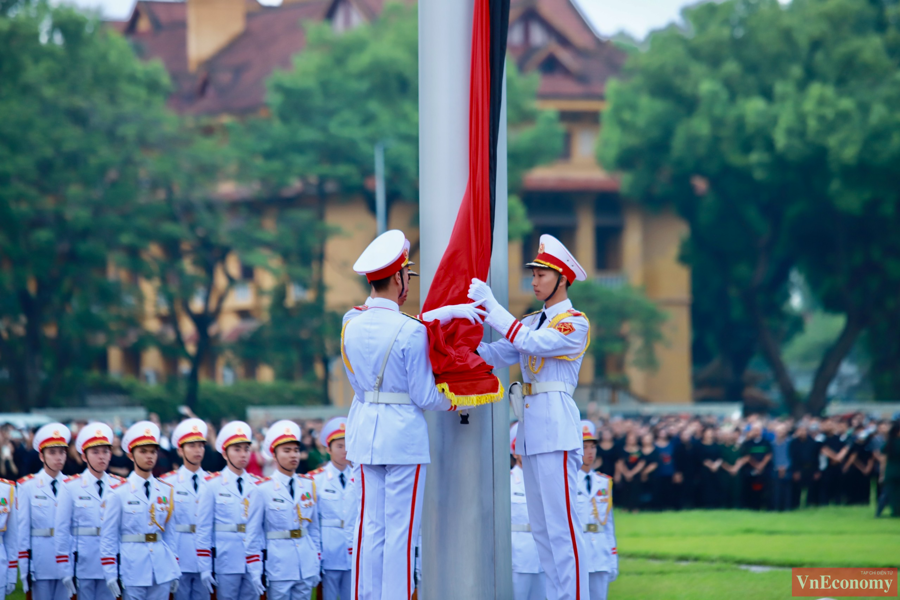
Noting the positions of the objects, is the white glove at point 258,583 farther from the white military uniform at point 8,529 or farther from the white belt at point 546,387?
the white belt at point 546,387

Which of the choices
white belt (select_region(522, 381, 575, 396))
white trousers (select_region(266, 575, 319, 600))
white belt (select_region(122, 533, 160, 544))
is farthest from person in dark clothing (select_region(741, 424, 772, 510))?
white belt (select_region(522, 381, 575, 396))

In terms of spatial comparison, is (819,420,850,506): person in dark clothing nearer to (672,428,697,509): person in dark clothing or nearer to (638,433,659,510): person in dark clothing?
(672,428,697,509): person in dark clothing

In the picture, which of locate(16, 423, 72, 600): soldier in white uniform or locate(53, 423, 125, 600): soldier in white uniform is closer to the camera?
locate(53, 423, 125, 600): soldier in white uniform

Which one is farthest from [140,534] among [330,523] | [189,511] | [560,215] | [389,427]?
[560,215]

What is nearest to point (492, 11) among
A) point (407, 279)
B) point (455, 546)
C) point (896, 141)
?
point (407, 279)

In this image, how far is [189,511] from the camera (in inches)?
347

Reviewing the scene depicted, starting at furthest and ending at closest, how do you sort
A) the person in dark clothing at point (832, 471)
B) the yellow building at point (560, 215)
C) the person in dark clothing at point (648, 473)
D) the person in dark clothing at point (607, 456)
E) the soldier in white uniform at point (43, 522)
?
the yellow building at point (560, 215) < the person in dark clothing at point (832, 471) < the person in dark clothing at point (648, 473) < the person in dark clothing at point (607, 456) < the soldier in white uniform at point (43, 522)

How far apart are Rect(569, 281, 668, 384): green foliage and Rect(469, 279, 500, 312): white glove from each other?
3154 cm

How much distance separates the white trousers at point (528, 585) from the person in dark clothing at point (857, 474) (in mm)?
13117

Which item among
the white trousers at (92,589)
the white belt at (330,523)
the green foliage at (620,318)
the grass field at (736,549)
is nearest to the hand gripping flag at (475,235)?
the white belt at (330,523)

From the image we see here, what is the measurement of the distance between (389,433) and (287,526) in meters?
3.12

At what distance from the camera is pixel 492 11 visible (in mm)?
6512

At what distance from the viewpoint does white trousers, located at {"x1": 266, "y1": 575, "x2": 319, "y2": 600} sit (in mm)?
8516

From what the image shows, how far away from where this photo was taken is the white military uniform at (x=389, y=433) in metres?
5.84
